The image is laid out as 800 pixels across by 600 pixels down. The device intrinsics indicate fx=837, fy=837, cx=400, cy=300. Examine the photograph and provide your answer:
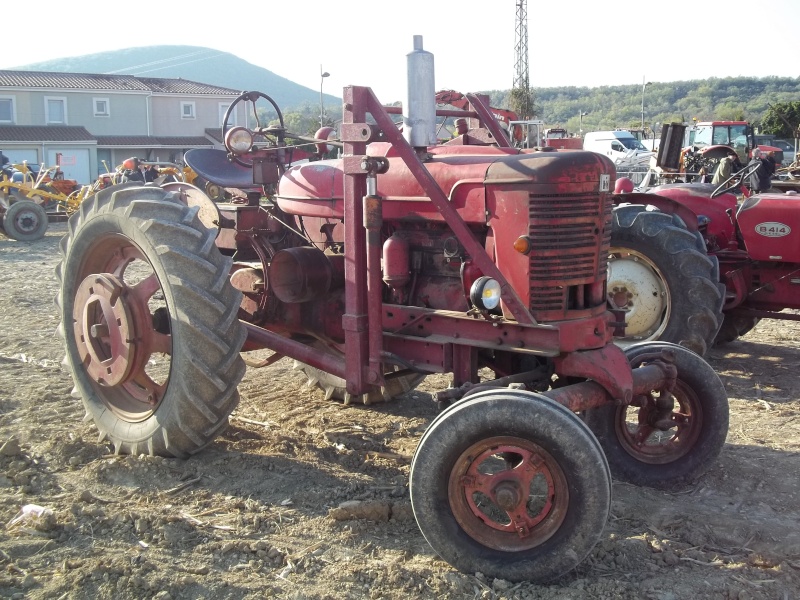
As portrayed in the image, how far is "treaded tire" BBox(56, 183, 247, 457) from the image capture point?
427 centimetres

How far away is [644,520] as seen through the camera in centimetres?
396

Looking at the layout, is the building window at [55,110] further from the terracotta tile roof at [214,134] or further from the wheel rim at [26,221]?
the wheel rim at [26,221]

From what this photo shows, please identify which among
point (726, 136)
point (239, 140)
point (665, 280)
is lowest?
point (665, 280)

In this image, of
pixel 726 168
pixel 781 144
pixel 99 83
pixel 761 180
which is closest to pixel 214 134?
pixel 99 83

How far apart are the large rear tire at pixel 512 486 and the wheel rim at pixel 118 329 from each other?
1843mm

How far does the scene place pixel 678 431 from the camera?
4461 mm

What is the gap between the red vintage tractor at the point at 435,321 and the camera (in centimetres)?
339

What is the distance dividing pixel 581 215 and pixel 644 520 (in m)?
1.47

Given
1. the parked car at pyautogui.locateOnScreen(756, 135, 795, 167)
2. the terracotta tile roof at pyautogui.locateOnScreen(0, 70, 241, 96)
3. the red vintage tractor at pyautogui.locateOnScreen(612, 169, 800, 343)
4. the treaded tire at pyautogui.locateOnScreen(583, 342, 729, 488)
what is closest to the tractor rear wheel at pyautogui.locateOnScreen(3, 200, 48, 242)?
the red vintage tractor at pyautogui.locateOnScreen(612, 169, 800, 343)

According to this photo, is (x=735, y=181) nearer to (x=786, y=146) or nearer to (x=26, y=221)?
(x=26, y=221)

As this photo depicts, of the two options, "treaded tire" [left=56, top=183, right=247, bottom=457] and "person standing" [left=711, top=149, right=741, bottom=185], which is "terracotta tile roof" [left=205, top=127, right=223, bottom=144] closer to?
"person standing" [left=711, top=149, right=741, bottom=185]

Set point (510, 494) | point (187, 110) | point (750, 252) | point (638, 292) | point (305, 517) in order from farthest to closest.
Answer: point (187, 110) < point (750, 252) < point (638, 292) < point (305, 517) < point (510, 494)

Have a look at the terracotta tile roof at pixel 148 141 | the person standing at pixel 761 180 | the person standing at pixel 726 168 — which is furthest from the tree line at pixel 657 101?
the person standing at pixel 761 180

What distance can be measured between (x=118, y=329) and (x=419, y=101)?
206 cm
